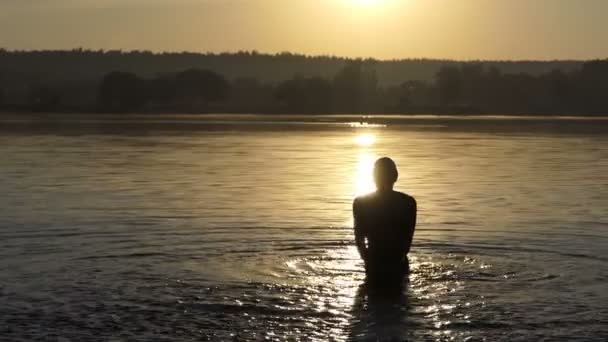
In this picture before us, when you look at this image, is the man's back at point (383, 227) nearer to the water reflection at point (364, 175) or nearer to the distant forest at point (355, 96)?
the water reflection at point (364, 175)

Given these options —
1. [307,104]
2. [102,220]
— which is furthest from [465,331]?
[307,104]

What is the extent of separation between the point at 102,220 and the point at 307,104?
152 metres

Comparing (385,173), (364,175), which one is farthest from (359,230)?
(364,175)

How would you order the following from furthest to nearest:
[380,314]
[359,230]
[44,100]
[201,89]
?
[201,89]
[44,100]
[359,230]
[380,314]

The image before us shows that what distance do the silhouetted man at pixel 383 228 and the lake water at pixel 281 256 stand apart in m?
0.40

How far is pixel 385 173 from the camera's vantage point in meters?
15.1

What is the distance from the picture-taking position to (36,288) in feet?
50.3

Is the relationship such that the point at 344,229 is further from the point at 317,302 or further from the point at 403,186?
the point at 403,186

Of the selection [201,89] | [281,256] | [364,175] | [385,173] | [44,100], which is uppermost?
[385,173]

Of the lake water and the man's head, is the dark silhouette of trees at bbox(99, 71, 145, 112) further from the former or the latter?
the man's head

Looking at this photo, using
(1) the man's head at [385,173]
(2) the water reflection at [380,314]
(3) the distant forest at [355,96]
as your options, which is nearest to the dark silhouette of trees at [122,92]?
(3) the distant forest at [355,96]

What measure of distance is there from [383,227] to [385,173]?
817 millimetres

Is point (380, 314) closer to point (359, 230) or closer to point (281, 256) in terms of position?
point (359, 230)

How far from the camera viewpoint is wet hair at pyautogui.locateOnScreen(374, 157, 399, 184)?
15000mm
